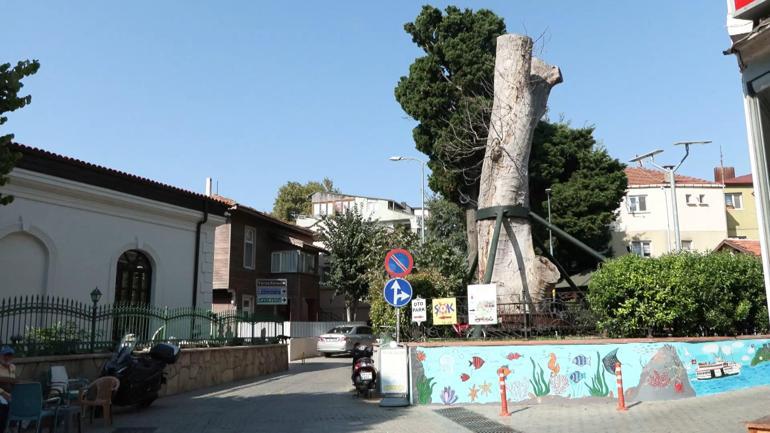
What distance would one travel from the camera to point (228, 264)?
28812 mm

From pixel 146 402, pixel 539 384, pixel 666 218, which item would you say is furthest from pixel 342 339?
pixel 666 218

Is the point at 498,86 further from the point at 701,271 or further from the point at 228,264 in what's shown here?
the point at 228,264

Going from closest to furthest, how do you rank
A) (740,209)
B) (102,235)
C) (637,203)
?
(102,235)
(637,203)
(740,209)

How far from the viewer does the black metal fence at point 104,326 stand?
1106cm

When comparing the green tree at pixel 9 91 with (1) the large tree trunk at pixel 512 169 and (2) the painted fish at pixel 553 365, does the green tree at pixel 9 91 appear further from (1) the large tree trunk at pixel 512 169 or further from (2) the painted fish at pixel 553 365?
(1) the large tree trunk at pixel 512 169

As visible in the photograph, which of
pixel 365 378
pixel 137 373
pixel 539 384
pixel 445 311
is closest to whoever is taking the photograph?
pixel 137 373

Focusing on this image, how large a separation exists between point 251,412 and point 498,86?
10.1 m

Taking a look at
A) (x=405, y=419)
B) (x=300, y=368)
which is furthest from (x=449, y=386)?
(x=300, y=368)

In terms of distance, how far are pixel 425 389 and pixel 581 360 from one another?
2996mm

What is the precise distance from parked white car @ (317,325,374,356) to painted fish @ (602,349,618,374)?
16.8 metres

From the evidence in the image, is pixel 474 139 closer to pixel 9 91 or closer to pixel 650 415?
pixel 650 415

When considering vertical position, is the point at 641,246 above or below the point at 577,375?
above

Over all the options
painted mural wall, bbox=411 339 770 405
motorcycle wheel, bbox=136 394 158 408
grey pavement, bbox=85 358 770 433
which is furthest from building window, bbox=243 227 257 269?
painted mural wall, bbox=411 339 770 405

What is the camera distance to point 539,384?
37.0 ft
